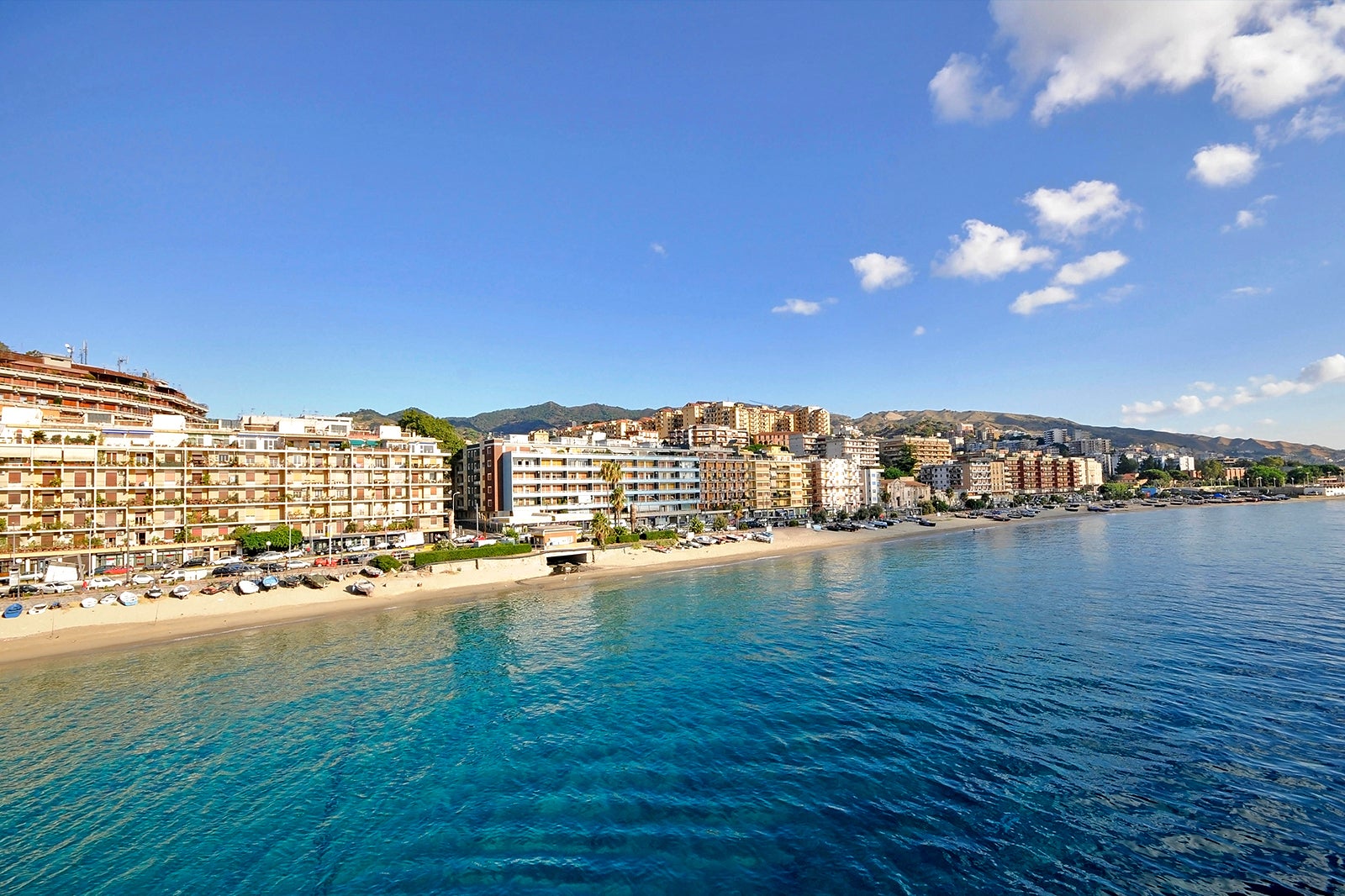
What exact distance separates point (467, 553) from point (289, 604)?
20.5 meters

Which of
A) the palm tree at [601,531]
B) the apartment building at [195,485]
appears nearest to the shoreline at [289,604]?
the palm tree at [601,531]

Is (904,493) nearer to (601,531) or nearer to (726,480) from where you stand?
(726,480)

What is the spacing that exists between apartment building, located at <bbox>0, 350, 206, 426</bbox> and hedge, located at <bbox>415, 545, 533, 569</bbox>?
3870 cm

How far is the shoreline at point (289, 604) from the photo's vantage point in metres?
47.8

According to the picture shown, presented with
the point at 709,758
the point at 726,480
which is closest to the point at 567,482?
the point at 726,480

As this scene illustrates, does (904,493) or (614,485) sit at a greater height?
(614,485)

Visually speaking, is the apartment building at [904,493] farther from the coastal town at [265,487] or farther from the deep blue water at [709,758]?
the deep blue water at [709,758]

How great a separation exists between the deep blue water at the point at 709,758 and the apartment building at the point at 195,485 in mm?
30319

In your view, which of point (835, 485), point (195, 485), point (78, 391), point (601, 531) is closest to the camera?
point (195, 485)

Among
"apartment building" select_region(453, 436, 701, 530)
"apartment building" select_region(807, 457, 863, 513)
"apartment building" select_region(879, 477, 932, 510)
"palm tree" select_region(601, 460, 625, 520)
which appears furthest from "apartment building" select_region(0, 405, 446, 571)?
"apartment building" select_region(879, 477, 932, 510)

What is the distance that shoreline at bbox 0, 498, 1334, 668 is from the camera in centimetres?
4781

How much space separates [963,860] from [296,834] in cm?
2191

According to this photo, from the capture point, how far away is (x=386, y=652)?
44.5 m

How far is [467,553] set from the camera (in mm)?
75875
